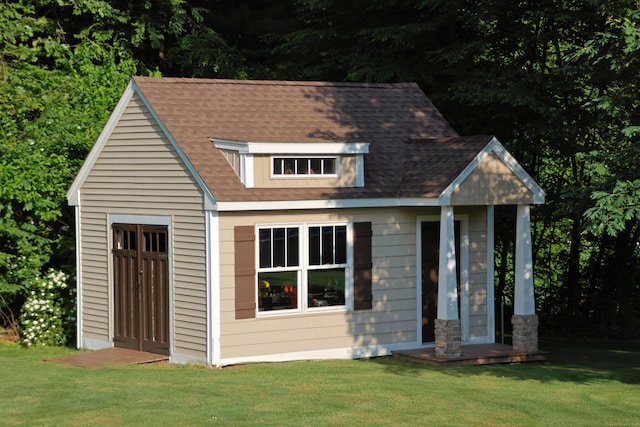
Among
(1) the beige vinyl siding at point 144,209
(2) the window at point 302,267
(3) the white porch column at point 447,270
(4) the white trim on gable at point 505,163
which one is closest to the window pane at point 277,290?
(2) the window at point 302,267

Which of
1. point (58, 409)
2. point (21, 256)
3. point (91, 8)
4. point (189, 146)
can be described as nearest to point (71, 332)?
point (21, 256)

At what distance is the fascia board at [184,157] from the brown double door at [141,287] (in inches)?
→ 51.7

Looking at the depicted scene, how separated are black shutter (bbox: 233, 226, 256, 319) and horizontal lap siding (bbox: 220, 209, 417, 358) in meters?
0.09

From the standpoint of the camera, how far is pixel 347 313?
768 inches

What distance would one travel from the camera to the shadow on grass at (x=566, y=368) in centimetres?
1780

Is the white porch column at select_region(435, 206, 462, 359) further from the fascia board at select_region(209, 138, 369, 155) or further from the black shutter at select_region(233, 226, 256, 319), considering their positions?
the black shutter at select_region(233, 226, 256, 319)

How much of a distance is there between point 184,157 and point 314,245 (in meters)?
2.66

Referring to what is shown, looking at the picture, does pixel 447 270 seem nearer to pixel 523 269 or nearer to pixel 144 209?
pixel 523 269

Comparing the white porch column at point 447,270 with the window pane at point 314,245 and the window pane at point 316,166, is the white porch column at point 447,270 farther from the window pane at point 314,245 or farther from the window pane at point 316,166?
the window pane at point 316,166

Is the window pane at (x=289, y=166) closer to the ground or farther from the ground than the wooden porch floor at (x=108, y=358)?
farther from the ground

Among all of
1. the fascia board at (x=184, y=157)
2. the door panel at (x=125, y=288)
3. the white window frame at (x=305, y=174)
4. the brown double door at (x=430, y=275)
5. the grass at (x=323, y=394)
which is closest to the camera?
the grass at (x=323, y=394)

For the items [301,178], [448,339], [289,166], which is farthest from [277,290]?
[448,339]

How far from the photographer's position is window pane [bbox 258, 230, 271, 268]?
18562mm

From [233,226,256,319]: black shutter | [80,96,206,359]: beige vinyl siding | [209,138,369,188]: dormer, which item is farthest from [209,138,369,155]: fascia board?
[233,226,256,319]: black shutter
